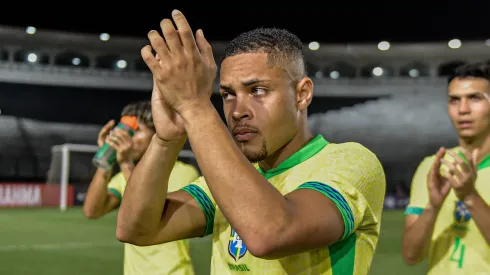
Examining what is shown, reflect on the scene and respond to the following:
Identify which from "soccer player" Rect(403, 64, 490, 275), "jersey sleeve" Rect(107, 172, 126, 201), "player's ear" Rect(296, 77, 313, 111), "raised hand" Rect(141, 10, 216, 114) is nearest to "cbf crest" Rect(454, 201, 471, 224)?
"soccer player" Rect(403, 64, 490, 275)

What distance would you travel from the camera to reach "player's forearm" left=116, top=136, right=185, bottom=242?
1761 mm

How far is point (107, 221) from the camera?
49.7 ft

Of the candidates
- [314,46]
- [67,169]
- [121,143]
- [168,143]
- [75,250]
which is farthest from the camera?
[314,46]

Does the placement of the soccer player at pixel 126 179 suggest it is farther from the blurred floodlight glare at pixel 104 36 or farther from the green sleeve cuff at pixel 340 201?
the blurred floodlight glare at pixel 104 36

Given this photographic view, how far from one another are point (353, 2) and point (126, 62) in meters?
15.5

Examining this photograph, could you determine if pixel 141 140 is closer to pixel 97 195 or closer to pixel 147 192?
pixel 97 195

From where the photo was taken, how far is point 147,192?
5.98 ft

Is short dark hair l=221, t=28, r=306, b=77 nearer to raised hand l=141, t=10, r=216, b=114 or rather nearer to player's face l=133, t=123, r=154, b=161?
raised hand l=141, t=10, r=216, b=114

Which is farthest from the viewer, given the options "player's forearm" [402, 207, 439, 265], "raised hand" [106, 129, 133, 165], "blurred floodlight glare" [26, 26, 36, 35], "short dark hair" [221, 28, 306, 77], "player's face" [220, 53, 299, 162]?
"blurred floodlight glare" [26, 26, 36, 35]

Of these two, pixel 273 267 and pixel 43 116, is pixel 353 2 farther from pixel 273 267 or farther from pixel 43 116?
pixel 273 267

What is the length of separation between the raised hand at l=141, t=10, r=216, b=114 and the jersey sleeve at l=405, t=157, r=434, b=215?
6.11 feet

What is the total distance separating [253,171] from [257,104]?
35cm

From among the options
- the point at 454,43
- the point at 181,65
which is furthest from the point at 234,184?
the point at 454,43

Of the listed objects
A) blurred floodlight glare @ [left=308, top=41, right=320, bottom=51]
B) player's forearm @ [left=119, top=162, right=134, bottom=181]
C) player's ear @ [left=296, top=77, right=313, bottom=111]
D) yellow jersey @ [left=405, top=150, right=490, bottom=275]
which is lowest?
yellow jersey @ [left=405, top=150, right=490, bottom=275]
